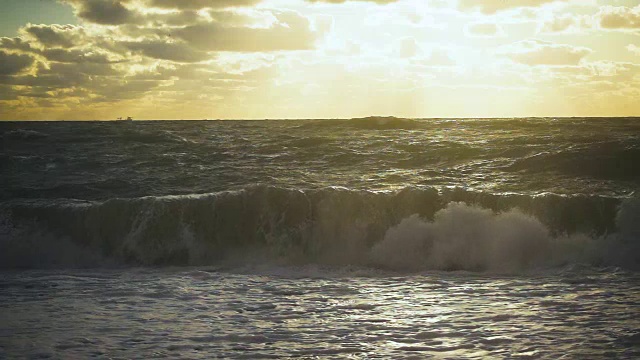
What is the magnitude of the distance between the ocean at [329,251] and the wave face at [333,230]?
0.16ft

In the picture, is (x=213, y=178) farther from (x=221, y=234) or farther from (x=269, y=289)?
(x=269, y=289)

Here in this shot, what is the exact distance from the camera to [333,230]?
14938mm

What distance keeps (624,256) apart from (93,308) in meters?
10.0

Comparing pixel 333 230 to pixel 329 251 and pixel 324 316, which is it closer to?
pixel 329 251

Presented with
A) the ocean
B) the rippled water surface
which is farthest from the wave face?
the rippled water surface

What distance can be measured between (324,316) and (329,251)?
18.2 ft

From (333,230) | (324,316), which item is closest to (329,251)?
(333,230)

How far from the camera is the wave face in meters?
13.4

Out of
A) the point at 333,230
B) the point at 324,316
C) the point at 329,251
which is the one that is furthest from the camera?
the point at 333,230

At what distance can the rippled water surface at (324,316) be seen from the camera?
7.32m

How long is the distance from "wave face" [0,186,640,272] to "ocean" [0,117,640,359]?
5 cm

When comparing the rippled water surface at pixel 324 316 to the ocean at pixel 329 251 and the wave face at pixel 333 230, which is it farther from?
the wave face at pixel 333 230

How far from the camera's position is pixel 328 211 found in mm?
15516

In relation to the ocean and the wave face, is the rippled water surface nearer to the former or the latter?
the ocean
